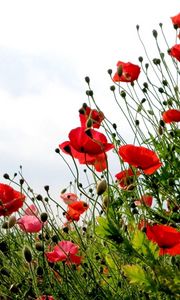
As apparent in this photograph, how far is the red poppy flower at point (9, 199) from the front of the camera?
2.25 meters

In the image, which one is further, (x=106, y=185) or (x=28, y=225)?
(x=28, y=225)

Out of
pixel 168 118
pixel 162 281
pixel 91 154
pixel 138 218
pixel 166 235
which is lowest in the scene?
pixel 162 281

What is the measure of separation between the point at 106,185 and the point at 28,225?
2.61 ft

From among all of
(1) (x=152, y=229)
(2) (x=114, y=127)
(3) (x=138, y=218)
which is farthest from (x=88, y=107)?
(1) (x=152, y=229)

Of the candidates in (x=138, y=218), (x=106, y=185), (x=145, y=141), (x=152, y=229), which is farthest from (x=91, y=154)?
(x=145, y=141)

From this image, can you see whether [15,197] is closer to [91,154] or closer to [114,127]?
[91,154]

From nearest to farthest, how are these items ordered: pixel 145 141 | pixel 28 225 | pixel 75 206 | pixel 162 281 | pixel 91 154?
pixel 162 281 < pixel 91 154 < pixel 28 225 < pixel 75 206 < pixel 145 141

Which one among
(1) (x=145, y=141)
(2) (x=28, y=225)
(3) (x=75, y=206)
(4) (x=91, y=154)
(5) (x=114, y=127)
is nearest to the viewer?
(4) (x=91, y=154)

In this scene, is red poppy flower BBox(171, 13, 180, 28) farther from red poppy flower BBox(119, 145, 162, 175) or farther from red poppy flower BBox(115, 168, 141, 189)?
red poppy flower BBox(119, 145, 162, 175)

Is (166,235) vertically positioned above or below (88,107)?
below

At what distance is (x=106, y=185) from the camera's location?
1.77 m

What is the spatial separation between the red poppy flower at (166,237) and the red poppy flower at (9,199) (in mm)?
796

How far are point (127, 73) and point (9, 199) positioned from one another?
121 centimetres

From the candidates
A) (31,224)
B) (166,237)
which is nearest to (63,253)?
(31,224)
